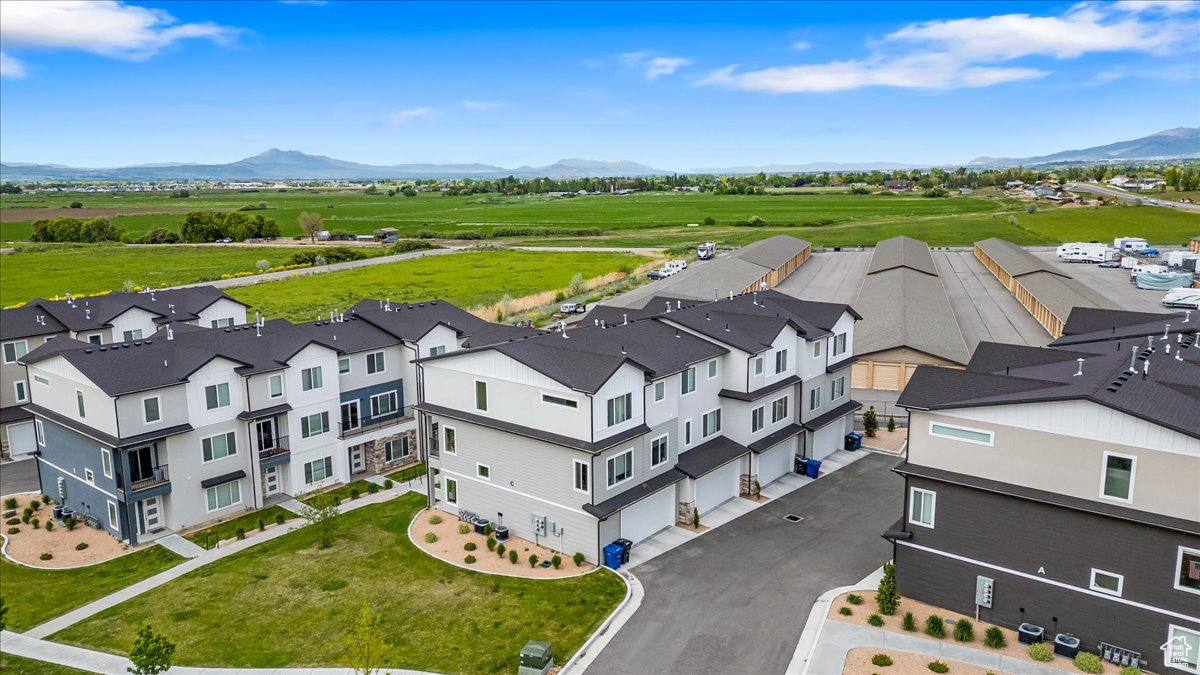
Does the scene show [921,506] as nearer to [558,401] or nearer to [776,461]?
[776,461]

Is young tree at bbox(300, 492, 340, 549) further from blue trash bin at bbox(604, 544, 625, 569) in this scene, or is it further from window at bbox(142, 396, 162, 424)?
blue trash bin at bbox(604, 544, 625, 569)

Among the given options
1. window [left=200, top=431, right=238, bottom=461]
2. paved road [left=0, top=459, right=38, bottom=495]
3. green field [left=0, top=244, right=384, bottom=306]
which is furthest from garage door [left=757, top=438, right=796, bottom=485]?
green field [left=0, top=244, right=384, bottom=306]

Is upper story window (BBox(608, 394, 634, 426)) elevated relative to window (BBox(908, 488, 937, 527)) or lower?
elevated

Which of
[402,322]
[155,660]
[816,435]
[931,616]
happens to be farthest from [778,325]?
[155,660]

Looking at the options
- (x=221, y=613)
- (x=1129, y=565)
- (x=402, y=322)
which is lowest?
(x=221, y=613)

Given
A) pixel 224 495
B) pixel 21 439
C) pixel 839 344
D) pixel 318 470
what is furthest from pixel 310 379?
pixel 839 344

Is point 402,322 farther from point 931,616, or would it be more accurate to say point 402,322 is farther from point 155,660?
point 931,616

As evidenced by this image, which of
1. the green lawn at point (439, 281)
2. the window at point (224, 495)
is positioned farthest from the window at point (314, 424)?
the green lawn at point (439, 281)
